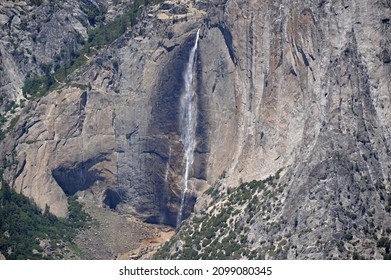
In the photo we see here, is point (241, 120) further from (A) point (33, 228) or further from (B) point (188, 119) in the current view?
(A) point (33, 228)

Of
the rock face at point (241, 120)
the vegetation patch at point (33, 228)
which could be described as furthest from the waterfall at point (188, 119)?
the vegetation patch at point (33, 228)

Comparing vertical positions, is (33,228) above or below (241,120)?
below

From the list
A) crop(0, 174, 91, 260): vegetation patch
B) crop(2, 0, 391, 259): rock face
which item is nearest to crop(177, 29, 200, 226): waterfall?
crop(2, 0, 391, 259): rock face

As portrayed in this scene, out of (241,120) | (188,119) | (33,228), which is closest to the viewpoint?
(33,228)

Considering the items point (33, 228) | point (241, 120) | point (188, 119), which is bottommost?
point (33, 228)

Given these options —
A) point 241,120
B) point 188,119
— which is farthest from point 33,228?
point 241,120

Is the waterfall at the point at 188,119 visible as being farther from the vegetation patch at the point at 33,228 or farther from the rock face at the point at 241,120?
the vegetation patch at the point at 33,228

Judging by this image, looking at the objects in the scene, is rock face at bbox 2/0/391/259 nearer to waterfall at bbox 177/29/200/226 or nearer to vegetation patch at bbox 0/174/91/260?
waterfall at bbox 177/29/200/226
